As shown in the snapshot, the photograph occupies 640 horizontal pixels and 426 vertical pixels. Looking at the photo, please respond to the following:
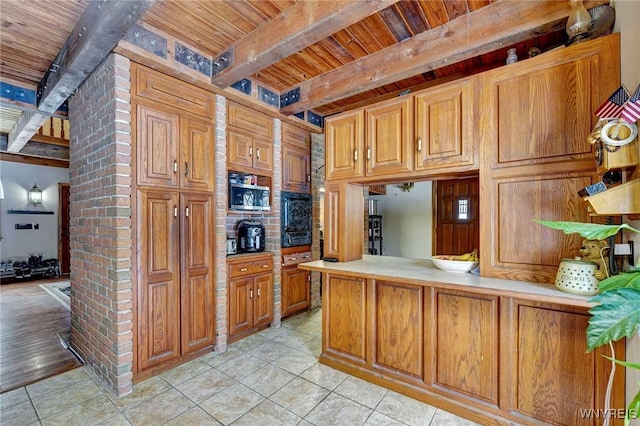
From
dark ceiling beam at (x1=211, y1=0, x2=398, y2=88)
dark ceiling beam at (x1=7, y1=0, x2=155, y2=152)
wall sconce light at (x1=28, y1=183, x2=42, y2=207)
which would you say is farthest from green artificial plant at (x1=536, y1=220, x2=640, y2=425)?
wall sconce light at (x1=28, y1=183, x2=42, y2=207)

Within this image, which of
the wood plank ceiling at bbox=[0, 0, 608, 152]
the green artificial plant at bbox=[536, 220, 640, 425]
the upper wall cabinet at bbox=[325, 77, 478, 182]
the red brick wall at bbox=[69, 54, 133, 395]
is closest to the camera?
the green artificial plant at bbox=[536, 220, 640, 425]

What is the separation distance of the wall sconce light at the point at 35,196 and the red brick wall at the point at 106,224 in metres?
5.24

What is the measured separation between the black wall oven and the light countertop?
3.57ft

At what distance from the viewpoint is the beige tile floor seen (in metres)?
1.86

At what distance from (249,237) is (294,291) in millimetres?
974

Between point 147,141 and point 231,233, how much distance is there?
145 centimetres

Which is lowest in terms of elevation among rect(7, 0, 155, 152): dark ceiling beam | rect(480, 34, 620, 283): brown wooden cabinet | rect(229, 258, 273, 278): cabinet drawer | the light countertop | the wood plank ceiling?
rect(229, 258, 273, 278): cabinet drawer

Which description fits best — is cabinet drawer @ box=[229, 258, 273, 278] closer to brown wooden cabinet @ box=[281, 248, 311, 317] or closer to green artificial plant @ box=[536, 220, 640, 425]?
brown wooden cabinet @ box=[281, 248, 311, 317]

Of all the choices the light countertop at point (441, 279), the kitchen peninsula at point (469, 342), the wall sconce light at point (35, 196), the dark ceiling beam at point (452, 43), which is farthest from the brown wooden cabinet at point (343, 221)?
the wall sconce light at point (35, 196)

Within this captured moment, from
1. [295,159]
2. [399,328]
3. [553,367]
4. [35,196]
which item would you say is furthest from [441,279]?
→ [35,196]

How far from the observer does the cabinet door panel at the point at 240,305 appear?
2965 mm

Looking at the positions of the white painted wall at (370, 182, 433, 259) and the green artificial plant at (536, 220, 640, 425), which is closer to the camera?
the green artificial plant at (536, 220, 640, 425)

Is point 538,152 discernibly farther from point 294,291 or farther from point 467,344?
point 294,291

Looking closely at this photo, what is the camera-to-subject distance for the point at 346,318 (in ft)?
7.94
